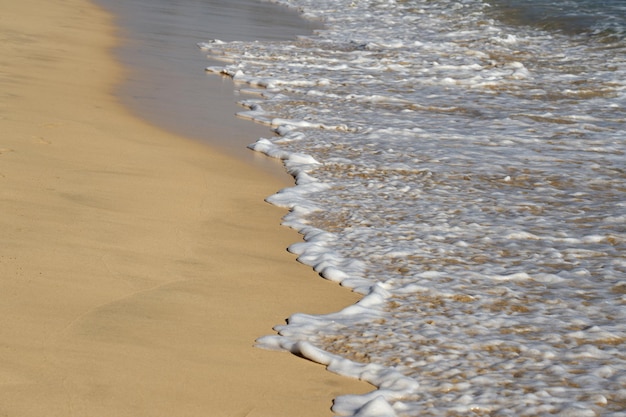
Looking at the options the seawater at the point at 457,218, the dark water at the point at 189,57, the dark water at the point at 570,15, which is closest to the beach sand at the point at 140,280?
the seawater at the point at 457,218

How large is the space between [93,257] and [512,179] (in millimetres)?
3228

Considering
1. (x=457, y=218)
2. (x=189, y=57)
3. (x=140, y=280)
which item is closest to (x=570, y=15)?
(x=189, y=57)

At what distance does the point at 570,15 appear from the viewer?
16000mm

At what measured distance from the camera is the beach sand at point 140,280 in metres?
3.23

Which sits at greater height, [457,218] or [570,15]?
[570,15]

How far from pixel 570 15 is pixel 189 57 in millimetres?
8137

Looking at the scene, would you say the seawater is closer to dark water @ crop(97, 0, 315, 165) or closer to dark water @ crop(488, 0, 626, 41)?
dark water @ crop(97, 0, 315, 165)

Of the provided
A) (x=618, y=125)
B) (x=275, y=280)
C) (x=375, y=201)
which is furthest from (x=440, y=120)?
(x=275, y=280)

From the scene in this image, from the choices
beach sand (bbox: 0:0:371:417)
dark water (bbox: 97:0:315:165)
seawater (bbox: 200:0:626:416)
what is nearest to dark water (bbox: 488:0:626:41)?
seawater (bbox: 200:0:626:416)

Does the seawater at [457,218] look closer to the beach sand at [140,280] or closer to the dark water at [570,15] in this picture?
the beach sand at [140,280]

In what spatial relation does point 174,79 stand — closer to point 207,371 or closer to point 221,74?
point 221,74

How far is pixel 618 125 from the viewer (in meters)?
8.21

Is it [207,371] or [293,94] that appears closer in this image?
[207,371]

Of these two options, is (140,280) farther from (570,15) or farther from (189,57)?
(570,15)
